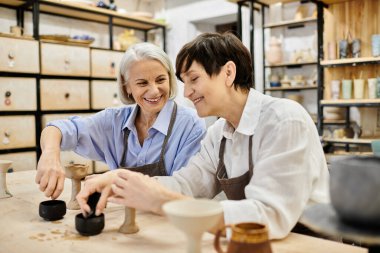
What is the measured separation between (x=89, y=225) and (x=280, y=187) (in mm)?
602

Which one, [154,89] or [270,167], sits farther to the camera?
[154,89]

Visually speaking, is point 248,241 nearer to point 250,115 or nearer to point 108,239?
point 108,239

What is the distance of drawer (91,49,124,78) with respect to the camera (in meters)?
5.01

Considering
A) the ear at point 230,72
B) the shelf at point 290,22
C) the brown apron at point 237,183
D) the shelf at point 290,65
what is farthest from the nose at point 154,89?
the shelf at point 290,22

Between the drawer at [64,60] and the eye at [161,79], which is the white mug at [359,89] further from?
the drawer at [64,60]

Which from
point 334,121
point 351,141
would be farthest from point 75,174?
point 334,121

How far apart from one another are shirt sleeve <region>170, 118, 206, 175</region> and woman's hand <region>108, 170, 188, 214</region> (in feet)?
2.10

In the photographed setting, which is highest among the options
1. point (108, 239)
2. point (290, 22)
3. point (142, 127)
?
point (290, 22)

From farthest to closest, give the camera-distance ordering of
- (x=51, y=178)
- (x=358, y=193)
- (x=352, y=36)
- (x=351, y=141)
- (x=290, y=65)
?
(x=290, y=65), (x=352, y=36), (x=351, y=141), (x=51, y=178), (x=358, y=193)

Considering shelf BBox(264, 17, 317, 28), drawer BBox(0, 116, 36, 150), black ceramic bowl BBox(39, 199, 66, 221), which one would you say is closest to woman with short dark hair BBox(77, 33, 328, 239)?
black ceramic bowl BBox(39, 199, 66, 221)

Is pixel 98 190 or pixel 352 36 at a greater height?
pixel 352 36

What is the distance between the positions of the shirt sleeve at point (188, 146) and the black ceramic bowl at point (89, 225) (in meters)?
0.69

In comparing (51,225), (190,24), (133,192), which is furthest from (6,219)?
(190,24)

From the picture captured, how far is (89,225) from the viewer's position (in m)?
1.17
